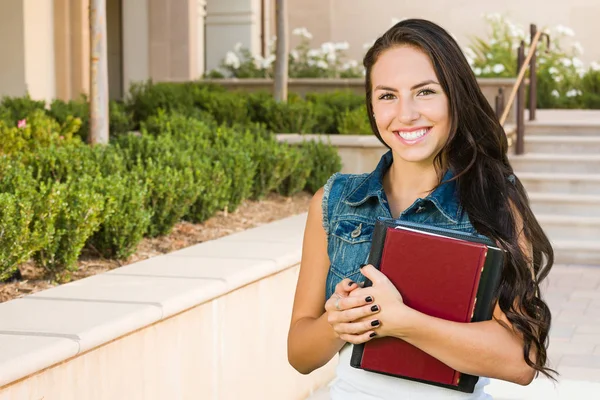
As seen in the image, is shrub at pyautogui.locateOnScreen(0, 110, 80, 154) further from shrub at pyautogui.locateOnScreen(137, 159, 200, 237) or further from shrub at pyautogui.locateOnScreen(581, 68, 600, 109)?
shrub at pyautogui.locateOnScreen(581, 68, 600, 109)

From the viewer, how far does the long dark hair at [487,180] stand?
210 cm

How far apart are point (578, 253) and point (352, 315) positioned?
718cm

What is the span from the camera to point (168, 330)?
11.9 feet

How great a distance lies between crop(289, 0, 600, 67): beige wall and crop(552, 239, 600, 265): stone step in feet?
32.8

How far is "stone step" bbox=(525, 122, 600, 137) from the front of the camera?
10992 millimetres

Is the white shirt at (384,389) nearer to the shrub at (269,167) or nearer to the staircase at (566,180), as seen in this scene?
the shrub at (269,167)

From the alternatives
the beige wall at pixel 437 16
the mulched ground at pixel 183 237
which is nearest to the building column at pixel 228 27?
the beige wall at pixel 437 16

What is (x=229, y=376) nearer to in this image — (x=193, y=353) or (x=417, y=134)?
(x=193, y=353)

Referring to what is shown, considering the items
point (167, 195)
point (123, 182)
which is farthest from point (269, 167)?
point (123, 182)

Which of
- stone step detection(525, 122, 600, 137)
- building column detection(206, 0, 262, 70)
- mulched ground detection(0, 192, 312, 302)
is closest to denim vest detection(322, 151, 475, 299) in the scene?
mulched ground detection(0, 192, 312, 302)

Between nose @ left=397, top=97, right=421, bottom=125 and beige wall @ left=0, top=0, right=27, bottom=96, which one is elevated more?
beige wall @ left=0, top=0, right=27, bottom=96

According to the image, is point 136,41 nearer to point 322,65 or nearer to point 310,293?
point 322,65

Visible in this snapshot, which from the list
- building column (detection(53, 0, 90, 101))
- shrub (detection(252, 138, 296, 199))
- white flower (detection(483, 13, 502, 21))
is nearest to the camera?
shrub (detection(252, 138, 296, 199))

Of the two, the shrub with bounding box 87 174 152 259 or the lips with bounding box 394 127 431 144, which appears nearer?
the lips with bounding box 394 127 431 144
